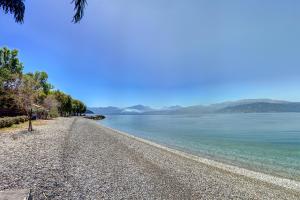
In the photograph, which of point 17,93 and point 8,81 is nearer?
point 17,93

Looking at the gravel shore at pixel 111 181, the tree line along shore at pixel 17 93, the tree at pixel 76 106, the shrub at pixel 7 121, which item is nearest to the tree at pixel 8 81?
the tree line along shore at pixel 17 93

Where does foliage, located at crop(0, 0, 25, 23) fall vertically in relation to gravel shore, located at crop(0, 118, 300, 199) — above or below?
above

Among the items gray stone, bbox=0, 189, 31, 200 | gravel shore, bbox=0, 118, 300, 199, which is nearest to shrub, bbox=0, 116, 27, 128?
gravel shore, bbox=0, 118, 300, 199

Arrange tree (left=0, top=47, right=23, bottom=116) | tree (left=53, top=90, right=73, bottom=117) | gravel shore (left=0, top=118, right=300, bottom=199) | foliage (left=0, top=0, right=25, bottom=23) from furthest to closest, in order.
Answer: tree (left=53, top=90, right=73, bottom=117) < tree (left=0, top=47, right=23, bottom=116) < gravel shore (left=0, top=118, right=300, bottom=199) < foliage (left=0, top=0, right=25, bottom=23)

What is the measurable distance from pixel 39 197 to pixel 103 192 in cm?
249

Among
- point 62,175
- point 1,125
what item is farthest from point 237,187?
point 1,125

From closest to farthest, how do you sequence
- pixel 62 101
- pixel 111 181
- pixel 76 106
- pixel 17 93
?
pixel 111 181, pixel 17 93, pixel 62 101, pixel 76 106

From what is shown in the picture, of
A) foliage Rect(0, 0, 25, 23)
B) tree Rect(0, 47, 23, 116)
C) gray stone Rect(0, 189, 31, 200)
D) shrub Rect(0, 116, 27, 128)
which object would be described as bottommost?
gray stone Rect(0, 189, 31, 200)

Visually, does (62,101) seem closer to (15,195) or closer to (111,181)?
(111,181)

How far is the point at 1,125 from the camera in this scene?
36.6 metres

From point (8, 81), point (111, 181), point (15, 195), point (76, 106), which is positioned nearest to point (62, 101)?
point (76, 106)

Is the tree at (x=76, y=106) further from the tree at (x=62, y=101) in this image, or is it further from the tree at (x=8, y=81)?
the tree at (x=8, y=81)

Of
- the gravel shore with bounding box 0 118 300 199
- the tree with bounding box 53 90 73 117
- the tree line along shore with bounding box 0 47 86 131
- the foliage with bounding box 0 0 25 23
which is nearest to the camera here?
the foliage with bounding box 0 0 25 23

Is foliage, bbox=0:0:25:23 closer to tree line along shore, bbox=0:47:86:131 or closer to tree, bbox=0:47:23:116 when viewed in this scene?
tree line along shore, bbox=0:47:86:131
